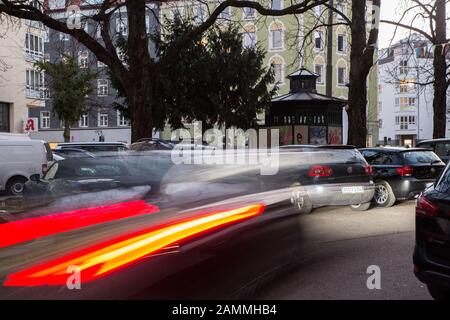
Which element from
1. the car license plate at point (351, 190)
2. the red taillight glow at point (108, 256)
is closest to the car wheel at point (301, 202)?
the car license plate at point (351, 190)

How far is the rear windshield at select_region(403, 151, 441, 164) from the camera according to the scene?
1323 centimetres

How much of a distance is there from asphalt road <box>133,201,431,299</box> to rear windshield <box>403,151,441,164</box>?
443 centimetres

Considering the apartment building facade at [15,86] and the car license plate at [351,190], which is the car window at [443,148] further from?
the apartment building facade at [15,86]

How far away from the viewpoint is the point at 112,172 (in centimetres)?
Answer: 576

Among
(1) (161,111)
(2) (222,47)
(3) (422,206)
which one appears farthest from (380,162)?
(2) (222,47)

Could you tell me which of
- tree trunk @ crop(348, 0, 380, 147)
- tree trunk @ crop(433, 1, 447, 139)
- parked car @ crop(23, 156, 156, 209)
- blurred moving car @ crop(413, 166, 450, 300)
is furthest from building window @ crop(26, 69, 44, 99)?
blurred moving car @ crop(413, 166, 450, 300)

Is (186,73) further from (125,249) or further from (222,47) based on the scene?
(125,249)

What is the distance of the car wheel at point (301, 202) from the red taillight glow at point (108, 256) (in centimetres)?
322

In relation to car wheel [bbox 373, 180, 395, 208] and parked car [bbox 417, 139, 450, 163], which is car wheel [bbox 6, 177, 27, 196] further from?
parked car [bbox 417, 139, 450, 163]

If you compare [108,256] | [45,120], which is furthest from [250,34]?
[108,256]

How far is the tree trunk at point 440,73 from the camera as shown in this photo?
80.4 feet
